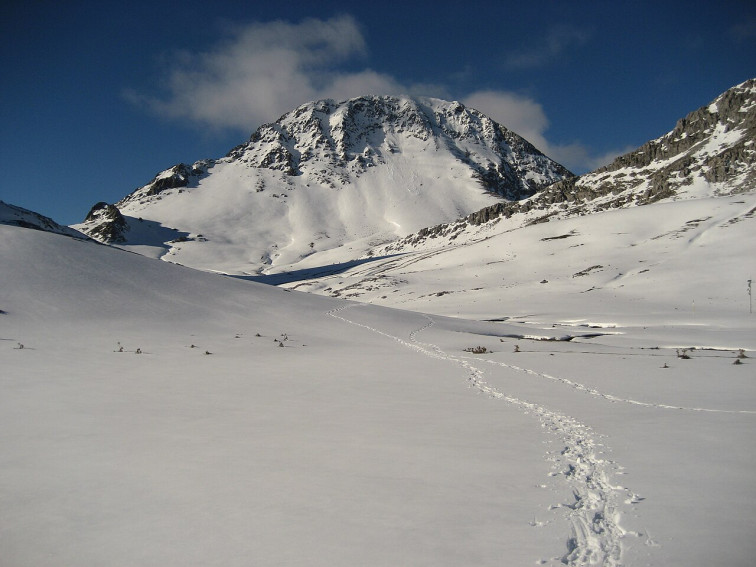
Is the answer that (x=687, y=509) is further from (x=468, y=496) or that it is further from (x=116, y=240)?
(x=116, y=240)

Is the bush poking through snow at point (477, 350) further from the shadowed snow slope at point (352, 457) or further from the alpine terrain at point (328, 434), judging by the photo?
the shadowed snow slope at point (352, 457)

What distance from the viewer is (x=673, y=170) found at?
128500mm

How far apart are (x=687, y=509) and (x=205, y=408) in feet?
23.0

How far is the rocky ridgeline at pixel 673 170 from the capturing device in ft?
382

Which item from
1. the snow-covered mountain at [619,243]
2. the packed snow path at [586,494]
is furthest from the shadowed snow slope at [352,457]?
the snow-covered mountain at [619,243]

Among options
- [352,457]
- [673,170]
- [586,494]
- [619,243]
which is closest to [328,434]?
[352,457]

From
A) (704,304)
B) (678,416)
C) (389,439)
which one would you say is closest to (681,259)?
(704,304)

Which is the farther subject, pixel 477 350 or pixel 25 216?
pixel 25 216

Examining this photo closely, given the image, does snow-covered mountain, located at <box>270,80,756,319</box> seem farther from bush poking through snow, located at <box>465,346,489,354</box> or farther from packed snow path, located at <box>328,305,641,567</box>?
packed snow path, located at <box>328,305,641,567</box>

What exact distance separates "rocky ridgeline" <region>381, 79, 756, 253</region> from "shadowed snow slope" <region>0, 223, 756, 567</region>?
125 meters

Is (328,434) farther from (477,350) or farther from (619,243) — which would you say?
(619,243)

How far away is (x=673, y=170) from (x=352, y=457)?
150734 mm

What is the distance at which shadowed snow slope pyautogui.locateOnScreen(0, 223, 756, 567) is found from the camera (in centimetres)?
392

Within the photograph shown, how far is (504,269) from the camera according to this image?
286ft
